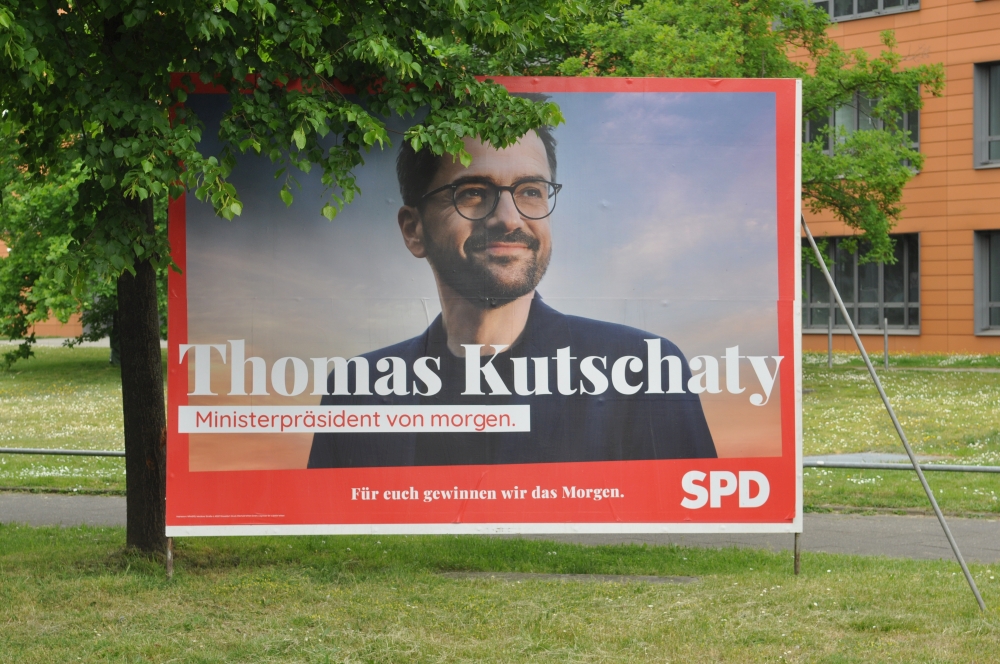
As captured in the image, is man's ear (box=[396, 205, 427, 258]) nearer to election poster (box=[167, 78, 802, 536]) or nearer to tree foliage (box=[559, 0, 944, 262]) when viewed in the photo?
election poster (box=[167, 78, 802, 536])

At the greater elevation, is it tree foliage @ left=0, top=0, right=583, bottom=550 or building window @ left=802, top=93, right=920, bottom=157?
building window @ left=802, top=93, right=920, bottom=157

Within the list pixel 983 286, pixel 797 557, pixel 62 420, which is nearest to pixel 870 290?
pixel 983 286

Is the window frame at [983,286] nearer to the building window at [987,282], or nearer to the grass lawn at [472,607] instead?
the building window at [987,282]

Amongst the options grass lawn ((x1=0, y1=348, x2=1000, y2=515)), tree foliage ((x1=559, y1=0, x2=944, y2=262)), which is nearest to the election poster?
grass lawn ((x1=0, y1=348, x2=1000, y2=515))

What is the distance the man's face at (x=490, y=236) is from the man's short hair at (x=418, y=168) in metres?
0.04

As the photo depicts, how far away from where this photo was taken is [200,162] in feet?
21.3

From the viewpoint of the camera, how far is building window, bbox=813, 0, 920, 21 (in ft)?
113

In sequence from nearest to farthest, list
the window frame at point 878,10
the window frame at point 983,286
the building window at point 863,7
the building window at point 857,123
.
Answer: the building window at point 857,123 < the window frame at point 983,286 < the window frame at point 878,10 < the building window at point 863,7

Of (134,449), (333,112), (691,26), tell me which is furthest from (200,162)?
(691,26)

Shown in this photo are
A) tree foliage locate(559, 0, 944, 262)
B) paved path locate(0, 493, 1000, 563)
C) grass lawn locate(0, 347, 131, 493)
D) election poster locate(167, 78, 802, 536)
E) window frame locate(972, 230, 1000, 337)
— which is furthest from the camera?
window frame locate(972, 230, 1000, 337)

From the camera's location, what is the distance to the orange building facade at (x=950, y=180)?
33.2 m

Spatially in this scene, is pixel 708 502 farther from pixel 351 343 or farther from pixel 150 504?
pixel 150 504

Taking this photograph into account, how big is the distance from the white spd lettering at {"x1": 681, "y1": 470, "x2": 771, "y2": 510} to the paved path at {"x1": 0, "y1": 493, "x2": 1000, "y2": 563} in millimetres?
1426

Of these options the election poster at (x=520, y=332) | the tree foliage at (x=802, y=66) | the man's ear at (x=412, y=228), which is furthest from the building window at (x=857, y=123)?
the man's ear at (x=412, y=228)
